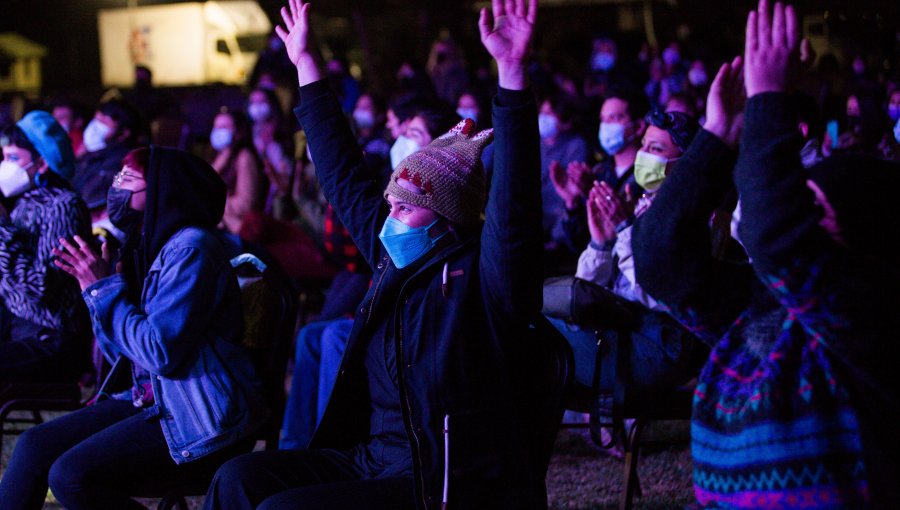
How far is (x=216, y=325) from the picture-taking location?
141 inches

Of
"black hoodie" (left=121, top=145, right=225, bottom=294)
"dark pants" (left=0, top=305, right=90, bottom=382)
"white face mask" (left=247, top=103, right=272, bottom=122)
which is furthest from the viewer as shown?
"white face mask" (left=247, top=103, right=272, bottom=122)

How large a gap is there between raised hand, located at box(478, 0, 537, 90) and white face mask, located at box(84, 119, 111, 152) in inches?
220

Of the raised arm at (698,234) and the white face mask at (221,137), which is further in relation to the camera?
the white face mask at (221,137)

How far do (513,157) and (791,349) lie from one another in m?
0.86

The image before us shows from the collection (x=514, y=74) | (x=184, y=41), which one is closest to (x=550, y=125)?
(x=514, y=74)

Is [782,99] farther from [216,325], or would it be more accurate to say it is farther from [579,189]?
[579,189]

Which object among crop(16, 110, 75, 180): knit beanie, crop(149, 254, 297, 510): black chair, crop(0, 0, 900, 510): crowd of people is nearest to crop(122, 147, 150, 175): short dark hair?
crop(0, 0, 900, 510): crowd of people

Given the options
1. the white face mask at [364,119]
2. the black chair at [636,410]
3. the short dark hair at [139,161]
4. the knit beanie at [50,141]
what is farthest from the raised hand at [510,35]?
the white face mask at [364,119]

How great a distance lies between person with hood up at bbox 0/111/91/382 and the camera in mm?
4508

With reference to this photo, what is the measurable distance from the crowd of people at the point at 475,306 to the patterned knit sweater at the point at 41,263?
0.01 m

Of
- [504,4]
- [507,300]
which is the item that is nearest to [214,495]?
[507,300]

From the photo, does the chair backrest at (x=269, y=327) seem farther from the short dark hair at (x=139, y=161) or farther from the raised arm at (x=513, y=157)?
the raised arm at (x=513, y=157)

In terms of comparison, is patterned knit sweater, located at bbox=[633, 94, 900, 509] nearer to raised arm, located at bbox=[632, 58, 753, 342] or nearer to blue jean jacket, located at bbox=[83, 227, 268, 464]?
raised arm, located at bbox=[632, 58, 753, 342]

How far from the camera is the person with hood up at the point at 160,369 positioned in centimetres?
336
